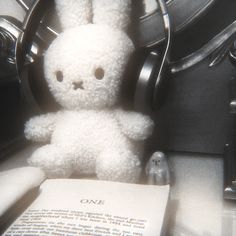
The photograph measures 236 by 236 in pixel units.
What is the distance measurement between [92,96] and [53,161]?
0.37 feet

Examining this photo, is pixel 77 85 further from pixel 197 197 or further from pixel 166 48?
pixel 197 197

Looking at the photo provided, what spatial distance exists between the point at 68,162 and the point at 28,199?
0.29 ft

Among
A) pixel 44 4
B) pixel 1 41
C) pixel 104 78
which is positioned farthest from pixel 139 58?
pixel 1 41

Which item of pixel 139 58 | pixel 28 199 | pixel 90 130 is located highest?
pixel 139 58

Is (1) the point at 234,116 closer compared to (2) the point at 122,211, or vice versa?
(2) the point at 122,211

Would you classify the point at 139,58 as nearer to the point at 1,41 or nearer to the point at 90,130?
the point at 90,130

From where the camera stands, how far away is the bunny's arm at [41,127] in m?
0.60

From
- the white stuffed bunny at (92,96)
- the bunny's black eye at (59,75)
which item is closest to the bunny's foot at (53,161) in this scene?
the white stuffed bunny at (92,96)

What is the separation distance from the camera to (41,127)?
0.60 metres

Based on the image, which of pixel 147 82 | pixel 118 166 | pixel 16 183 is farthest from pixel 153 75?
pixel 16 183

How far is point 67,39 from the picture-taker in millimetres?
526

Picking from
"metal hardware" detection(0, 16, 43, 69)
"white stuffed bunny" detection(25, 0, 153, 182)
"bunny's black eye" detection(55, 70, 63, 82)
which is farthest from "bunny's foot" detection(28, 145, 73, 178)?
"metal hardware" detection(0, 16, 43, 69)

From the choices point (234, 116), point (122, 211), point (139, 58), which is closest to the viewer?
point (122, 211)

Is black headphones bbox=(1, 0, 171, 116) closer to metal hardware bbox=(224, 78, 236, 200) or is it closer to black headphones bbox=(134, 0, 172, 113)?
black headphones bbox=(134, 0, 172, 113)
